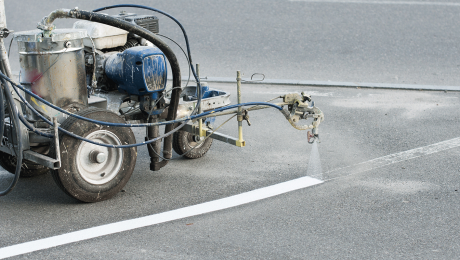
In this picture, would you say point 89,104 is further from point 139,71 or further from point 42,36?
point 42,36

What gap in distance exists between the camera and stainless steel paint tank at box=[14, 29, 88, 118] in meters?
4.14

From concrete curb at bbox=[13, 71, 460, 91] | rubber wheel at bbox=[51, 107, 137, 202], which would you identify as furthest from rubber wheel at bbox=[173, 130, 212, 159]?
concrete curb at bbox=[13, 71, 460, 91]

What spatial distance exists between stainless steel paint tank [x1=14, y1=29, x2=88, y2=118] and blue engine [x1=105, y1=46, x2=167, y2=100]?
32cm

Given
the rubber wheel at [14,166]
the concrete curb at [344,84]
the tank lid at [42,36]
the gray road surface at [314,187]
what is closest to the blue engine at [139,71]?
the tank lid at [42,36]

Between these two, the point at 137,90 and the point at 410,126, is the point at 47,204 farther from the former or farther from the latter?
the point at 410,126

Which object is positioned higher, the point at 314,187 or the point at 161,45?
the point at 161,45

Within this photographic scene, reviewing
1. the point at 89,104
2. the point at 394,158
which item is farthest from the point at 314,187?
the point at 89,104

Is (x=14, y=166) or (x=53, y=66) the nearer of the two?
(x=53, y=66)

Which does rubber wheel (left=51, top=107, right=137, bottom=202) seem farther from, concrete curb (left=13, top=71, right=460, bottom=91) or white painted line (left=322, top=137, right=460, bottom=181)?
concrete curb (left=13, top=71, right=460, bottom=91)

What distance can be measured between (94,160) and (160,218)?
0.68 meters

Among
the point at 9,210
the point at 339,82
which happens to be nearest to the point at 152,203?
the point at 9,210

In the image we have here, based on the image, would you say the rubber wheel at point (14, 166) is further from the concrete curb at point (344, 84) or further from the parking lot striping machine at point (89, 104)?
the concrete curb at point (344, 84)

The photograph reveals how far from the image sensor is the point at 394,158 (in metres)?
5.29

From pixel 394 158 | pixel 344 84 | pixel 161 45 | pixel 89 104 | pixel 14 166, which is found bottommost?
pixel 394 158
